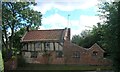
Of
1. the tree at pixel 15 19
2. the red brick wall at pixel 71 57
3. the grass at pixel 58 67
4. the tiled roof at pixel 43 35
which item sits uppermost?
the tree at pixel 15 19

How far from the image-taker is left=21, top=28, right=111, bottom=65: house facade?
10602mm

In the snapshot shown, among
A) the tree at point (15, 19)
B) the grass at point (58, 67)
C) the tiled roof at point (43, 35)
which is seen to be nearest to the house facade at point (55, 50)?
the tiled roof at point (43, 35)

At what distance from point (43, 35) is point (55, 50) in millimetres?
833

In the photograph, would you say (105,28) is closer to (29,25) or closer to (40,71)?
(40,71)

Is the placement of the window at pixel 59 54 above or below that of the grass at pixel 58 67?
above

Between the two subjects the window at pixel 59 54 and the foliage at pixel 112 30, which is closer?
the foliage at pixel 112 30

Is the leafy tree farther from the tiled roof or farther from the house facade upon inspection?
the tiled roof

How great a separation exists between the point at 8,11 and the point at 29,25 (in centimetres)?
149

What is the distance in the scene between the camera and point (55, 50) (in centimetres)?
1183

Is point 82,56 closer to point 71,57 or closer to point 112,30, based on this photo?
point 71,57

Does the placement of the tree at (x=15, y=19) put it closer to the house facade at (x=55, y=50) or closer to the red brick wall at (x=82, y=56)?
the house facade at (x=55, y=50)

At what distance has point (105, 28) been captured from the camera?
4.48 metres

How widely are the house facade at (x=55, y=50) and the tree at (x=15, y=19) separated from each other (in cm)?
58

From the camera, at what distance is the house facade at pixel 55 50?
34.8 feet
